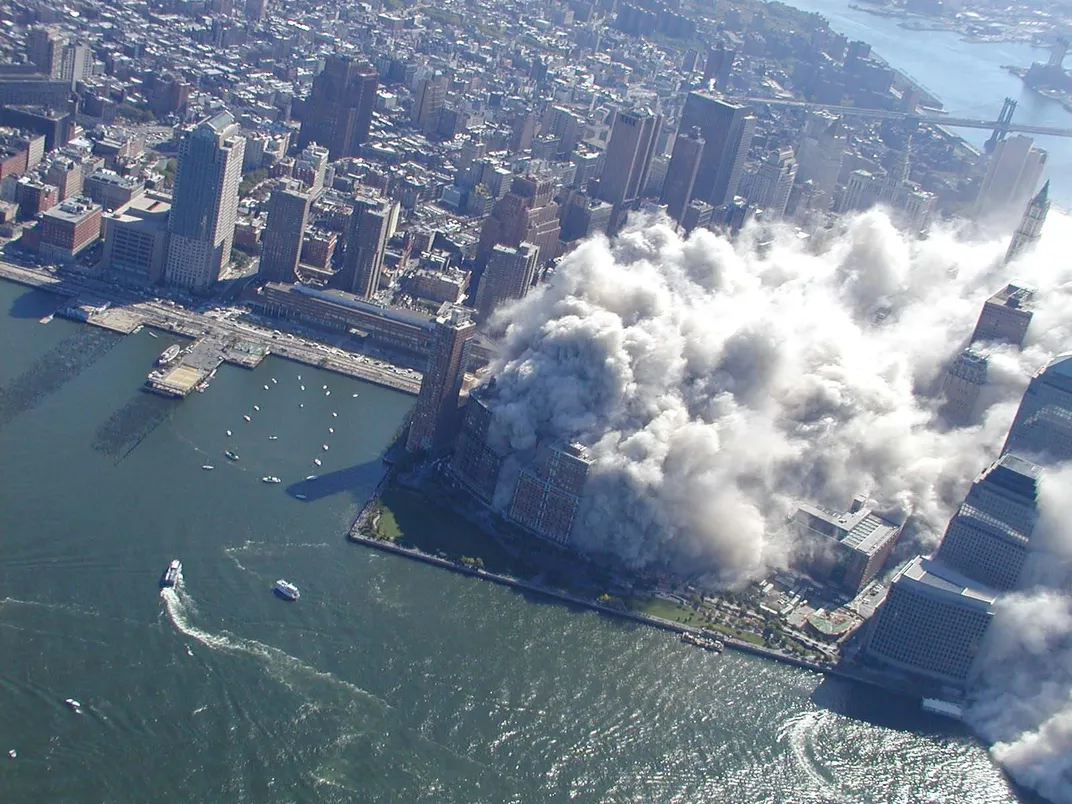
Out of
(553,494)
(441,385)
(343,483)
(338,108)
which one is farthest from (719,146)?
(343,483)

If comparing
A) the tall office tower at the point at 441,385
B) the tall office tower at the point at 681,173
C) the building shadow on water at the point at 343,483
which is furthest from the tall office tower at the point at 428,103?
the building shadow on water at the point at 343,483

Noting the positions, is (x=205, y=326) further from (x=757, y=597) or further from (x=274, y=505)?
(x=757, y=597)

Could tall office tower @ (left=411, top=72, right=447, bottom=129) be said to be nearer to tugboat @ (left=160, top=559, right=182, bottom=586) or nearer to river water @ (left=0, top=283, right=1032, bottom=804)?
river water @ (left=0, top=283, right=1032, bottom=804)

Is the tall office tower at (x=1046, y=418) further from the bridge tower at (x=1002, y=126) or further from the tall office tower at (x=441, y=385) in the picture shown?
the bridge tower at (x=1002, y=126)

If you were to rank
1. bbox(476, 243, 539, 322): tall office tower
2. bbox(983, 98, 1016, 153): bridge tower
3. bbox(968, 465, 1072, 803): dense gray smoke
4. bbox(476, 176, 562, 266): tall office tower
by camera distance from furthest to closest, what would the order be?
1. bbox(983, 98, 1016, 153): bridge tower
2. bbox(476, 176, 562, 266): tall office tower
3. bbox(476, 243, 539, 322): tall office tower
4. bbox(968, 465, 1072, 803): dense gray smoke

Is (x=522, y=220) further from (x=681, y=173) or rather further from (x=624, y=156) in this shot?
(x=681, y=173)

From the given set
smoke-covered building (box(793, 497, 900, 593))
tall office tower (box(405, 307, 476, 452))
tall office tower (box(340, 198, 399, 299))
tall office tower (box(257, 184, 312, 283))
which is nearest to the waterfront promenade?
tall office tower (box(257, 184, 312, 283))

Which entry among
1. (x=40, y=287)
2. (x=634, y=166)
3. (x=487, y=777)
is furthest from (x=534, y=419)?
(x=634, y=166)
